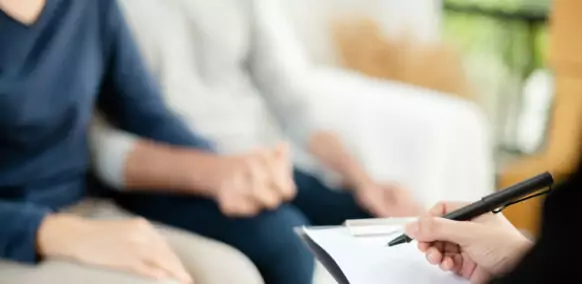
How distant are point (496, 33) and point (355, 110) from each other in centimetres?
22

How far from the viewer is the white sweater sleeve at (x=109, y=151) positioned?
898 mm

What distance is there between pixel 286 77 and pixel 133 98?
0.61ft

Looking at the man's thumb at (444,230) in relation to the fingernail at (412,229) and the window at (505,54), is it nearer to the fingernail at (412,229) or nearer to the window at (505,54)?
the fingernail at (412,229)

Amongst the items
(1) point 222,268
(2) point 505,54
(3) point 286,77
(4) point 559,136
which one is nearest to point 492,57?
(2) point 505,54

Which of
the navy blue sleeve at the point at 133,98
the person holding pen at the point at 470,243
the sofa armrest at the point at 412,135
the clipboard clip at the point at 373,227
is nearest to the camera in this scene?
the person holding pen at the point at 470,243

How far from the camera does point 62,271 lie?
2.29 ft

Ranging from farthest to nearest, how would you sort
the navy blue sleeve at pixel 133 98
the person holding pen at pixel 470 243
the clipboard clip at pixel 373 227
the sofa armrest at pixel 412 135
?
the sofa armrest at pixel 412 135, the navy blue sleeve at pixel 133 98, the clipboard clip at pixel 373 227, the person holding pen at pixel 470 243

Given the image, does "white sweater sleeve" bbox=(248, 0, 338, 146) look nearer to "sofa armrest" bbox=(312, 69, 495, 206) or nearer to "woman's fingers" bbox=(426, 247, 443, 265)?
"sofa armrest" bbox=(312, 69, 495, 206)

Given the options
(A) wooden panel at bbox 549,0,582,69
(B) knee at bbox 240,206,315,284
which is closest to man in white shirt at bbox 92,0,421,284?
(B) knee at bbox 240,206,315,284

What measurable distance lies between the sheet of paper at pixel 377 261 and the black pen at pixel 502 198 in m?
0.05

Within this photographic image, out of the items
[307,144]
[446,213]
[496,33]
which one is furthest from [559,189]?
[496,33]

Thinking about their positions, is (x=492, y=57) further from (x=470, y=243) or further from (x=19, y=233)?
(x=19, y=233)

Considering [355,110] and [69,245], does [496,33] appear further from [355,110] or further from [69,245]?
[69,245]

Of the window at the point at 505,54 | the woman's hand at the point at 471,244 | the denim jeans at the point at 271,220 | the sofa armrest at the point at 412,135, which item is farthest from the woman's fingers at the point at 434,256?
the window at the point at 505,54
